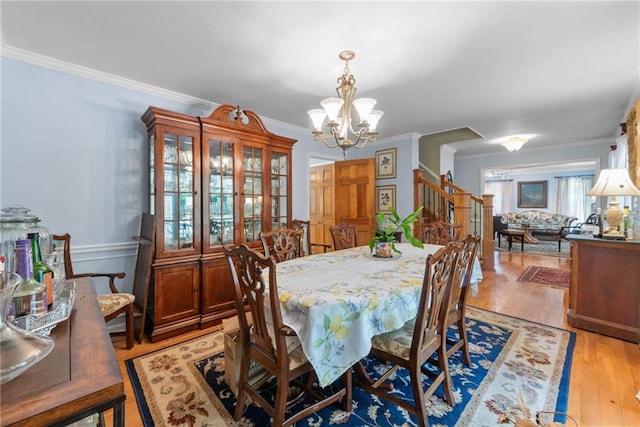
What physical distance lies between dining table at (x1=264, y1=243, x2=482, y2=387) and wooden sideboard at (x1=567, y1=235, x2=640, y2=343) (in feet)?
6.69

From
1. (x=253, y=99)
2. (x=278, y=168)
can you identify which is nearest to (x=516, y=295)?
(x=278, y=168)

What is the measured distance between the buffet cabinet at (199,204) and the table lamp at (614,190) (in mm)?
3266

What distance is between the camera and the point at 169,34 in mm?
1994

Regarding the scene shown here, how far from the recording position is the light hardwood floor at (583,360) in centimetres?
166

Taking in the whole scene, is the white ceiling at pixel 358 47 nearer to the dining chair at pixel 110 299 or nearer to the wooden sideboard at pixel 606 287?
the dining chair at pixel 110 299

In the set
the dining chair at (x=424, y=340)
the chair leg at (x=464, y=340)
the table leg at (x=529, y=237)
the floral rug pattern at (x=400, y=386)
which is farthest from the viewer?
the table leg at (x=529, y=237)

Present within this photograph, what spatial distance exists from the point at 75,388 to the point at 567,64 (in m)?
3.60

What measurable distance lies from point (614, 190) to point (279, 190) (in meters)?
3.26

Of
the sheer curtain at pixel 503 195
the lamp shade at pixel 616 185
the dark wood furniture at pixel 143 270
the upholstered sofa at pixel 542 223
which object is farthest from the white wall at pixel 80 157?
the sheer curtain at pixel 503 195

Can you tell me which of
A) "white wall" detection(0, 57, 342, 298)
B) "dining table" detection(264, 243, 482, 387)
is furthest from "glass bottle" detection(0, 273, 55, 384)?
"white wall" detection(0, 57, 342, 298)

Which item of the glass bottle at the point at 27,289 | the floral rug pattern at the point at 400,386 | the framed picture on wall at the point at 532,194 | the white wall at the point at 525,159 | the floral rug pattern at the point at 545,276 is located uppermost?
the white wall at the point at 525,159

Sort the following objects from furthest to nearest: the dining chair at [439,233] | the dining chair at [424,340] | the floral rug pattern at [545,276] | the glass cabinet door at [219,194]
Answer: the floral rug pattern at [545,276] < the dining chair at [439,233] < the glass cabinet door at [219,194] < the dining chair at [424,340]

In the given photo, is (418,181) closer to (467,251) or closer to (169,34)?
(467,251)

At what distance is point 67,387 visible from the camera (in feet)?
2.13
